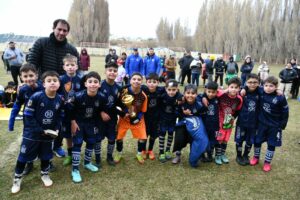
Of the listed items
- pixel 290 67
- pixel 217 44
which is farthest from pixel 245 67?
pixel 217 44

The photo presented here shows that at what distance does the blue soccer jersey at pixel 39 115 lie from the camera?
287 cm

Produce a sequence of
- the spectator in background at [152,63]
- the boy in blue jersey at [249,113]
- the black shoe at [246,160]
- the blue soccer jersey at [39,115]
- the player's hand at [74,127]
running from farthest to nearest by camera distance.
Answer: the spectator in background at [152,63] < the black shoe at [246,160] < the boy in blue jersey at [249,113] < the player's hand at [74,127] < the blue soccer jersey at [39,115]

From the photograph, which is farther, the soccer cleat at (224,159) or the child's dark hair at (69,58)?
the soccer cleat at (224,159)

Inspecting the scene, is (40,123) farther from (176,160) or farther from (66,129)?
(176,160)

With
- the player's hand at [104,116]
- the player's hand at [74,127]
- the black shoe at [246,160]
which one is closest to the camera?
the player's hand at [74,127]

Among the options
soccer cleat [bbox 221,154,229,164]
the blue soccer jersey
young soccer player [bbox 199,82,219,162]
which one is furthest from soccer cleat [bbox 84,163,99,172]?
soccer cleat [bbox 221,154,229,164]

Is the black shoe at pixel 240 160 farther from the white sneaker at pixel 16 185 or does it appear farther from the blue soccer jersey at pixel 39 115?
the white sneaker at pixel 16 185

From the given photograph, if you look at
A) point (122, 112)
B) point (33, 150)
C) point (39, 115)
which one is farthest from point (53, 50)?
point (33, 150)

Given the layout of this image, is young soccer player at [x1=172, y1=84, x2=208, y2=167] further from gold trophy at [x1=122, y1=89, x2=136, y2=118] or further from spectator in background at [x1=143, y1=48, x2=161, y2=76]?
spectator in background at [x1=143, y1=48, x2=161, y2=76]

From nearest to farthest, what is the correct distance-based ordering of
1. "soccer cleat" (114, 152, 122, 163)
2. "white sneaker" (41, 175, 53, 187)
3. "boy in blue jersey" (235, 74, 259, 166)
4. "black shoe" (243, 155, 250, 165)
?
1. "white sneaker" (41, 175, 53, 187)
2. "boy in blue jersey" (235, 74, 259, 166)
3. "soccer cleat" (114, 152, 122, 163)
4. "black shoe" (243, 155, 250, 165)

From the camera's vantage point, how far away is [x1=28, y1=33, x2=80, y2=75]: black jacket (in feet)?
11.2

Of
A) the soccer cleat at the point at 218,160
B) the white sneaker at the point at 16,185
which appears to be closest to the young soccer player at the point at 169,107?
the soccer cleat at the point at 218,160

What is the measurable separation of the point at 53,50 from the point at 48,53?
0.26 feet

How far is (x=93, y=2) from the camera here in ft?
144
